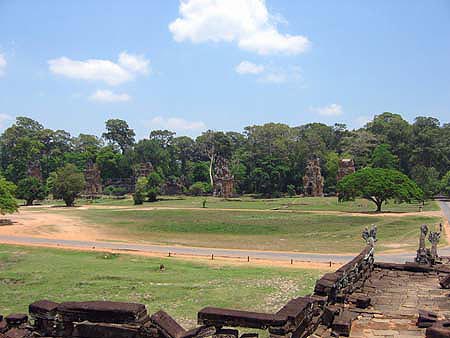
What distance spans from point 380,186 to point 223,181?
125ft

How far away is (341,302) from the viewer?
11703 millimetres

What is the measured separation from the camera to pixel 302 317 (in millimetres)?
8562

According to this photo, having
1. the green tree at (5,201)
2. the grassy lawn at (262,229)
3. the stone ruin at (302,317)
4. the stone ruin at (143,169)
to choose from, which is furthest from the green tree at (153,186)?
the stone ruin at (302,317)

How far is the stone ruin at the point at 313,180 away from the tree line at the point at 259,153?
126 inches

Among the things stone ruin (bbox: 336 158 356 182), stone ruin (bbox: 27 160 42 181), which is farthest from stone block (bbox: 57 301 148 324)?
stone ruin (bbox: 27 160 42 181)

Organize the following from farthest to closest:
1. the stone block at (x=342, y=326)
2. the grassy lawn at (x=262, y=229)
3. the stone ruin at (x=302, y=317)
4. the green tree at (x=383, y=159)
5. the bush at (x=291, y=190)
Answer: the bush at (x=291, y=190)
the green tree at (x=383, y=159)
the grassy lawn at (x=262, y=229)
the stone block at (x=342, y=326)
the stone ruin at (x=302, y=317)

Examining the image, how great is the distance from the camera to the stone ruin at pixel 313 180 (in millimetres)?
80938

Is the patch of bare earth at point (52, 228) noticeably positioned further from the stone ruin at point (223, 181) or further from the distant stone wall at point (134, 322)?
the stone ruin at point (223, 181)

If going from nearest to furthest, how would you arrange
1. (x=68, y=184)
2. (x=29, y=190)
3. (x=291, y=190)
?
(x=68, y=184) < (x=29, y=190) < (x=291, y=190)

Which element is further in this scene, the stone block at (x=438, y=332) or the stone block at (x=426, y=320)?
the stone block at (x=426, y=320)

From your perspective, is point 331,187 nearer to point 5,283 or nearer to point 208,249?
point 208,249

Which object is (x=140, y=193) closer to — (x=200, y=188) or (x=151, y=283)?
(x=200, y=188)

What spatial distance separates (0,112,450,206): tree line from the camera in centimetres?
8400

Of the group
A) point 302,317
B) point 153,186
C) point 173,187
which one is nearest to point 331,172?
point 173,187
